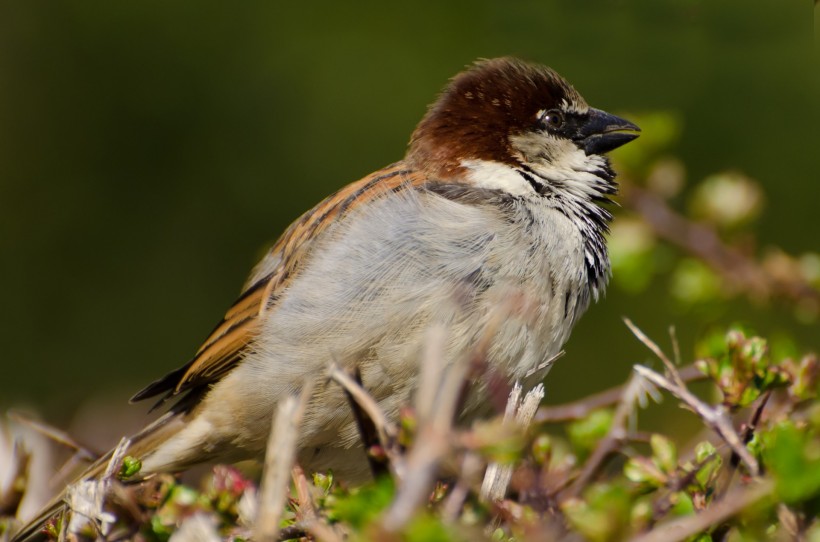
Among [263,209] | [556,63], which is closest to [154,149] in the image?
[263,209]

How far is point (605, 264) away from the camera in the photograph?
227 centimetres

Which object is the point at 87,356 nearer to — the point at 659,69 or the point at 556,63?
the point at 556,63

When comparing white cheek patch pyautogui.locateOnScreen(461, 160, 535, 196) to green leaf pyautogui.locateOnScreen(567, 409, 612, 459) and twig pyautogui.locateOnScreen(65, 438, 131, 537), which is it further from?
twig pyautogui.locateOnScreen(65, 438, 131, 537)

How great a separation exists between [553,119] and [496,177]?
236 mm

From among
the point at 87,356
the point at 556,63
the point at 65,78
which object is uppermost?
the point at 65,78

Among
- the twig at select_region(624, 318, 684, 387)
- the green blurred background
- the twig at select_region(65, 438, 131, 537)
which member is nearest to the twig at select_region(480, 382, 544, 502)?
the twig at select_region(624, 318, 684, 387)

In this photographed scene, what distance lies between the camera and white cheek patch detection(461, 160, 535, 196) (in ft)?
7.50

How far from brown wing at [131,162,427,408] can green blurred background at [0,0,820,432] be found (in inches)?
60.4

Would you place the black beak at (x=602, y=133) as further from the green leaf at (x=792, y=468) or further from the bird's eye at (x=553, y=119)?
the green leaf at (x=792, y=468)

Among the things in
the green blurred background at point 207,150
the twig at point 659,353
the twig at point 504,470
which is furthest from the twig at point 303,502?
the green blurred background at point 207,150

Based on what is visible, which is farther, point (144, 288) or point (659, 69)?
point (144, 288)

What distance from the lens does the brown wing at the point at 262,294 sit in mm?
2252

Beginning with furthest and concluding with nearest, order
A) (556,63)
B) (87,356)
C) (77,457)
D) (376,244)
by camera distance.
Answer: (87,356) < (556,63) < (376,244) < (77,457)

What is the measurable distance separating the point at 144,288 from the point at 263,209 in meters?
0.57
